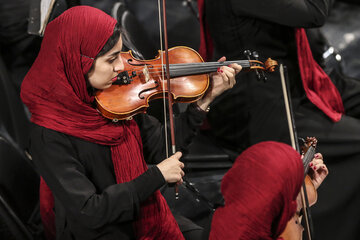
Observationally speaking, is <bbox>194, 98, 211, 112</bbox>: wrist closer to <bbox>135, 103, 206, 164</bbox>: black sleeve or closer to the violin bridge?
<bbox>135, 103, 206, 164</bbox>: black sleeve

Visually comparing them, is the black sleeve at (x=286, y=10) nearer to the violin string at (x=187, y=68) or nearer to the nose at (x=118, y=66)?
the violin string at (x=187, y=68)

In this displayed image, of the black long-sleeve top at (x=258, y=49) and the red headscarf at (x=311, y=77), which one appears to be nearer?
the black long-sleeve top at (x=258, y=49)

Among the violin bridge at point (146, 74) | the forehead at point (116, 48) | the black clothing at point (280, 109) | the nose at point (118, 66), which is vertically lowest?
the black clothing at point (280, 109)

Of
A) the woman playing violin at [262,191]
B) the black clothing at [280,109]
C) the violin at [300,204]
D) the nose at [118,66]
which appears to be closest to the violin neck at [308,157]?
the violin at [300,204]

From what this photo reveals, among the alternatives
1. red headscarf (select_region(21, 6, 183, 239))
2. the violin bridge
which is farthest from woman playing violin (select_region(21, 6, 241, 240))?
the violin bridge

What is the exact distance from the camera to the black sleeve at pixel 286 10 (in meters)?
1.45

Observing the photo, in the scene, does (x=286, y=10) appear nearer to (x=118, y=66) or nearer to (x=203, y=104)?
(x=203, y=104)

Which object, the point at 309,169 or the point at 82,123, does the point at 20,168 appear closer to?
the point at 82,123

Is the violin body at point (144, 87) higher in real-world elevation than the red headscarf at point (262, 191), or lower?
higher

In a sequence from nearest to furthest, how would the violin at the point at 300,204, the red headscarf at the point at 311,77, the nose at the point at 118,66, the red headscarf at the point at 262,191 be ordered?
the red headscarf at the point at 262,191 < the violin at the point at 300,204 < the nose at the point at 118,66 < the red headscarf at the point at 311,77

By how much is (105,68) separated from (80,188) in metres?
0.32

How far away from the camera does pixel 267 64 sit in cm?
137

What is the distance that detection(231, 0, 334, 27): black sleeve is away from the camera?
145 cm

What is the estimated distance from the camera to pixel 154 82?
124 centimetres
